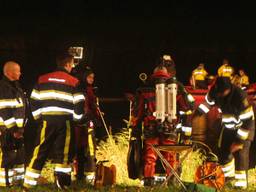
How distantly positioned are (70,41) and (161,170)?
1916 centimetres

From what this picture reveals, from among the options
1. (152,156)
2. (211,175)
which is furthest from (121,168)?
(211,175)

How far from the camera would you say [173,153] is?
377 inches

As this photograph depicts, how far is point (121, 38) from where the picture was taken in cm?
3156

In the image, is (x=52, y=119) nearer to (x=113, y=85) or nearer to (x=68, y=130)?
(x=68, y=130)

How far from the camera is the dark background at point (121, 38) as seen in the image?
84.2ft

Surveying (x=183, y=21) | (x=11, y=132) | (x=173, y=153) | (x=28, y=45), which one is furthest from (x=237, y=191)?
(x=183, y=21)

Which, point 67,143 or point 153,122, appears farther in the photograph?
point 153,122

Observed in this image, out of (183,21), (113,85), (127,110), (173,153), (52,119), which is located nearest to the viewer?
(52,119)

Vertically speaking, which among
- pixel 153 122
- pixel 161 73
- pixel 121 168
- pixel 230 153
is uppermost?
pixel 161 73

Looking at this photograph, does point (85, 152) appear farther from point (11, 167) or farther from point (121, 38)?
point (121, 38)

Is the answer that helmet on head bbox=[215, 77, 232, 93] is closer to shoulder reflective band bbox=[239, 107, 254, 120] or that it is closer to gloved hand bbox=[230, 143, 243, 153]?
shoulder reflective band bbox=[239, 107, 254, 120]

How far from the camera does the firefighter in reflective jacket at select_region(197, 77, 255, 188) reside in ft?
32.7

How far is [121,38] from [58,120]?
2295cm

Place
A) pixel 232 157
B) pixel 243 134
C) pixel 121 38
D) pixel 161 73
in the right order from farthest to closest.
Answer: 1. pixel 121 38
2. pixel 232 157
3. pixel 243 134
4. pixel 161 73
